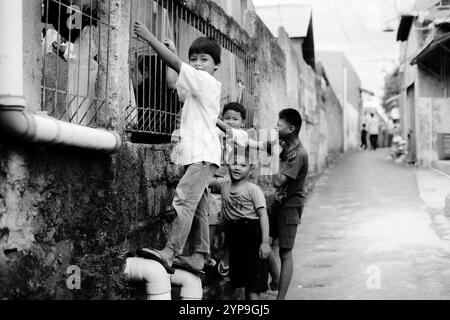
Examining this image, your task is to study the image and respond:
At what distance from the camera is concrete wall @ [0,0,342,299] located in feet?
8.09

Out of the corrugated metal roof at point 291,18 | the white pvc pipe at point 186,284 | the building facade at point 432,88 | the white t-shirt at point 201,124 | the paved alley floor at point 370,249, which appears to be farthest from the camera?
Result: the corrugated metal roof at point 291,18

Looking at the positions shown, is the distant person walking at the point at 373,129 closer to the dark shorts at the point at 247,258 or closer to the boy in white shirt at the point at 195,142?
the dark shorts at the point at 247,258

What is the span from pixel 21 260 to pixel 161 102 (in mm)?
2030

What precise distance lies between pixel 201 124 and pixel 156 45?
69 centimetres

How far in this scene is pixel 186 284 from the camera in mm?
3684

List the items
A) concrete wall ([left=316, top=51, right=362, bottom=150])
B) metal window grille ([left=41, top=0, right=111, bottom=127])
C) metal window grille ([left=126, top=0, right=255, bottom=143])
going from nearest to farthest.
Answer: metal window grille ([left=41, top=0, right=111, bottom=127])
metal window grille ([left=126, top=0, right=255, bottom=143])
concrete wall ([left=316, top=51, right=362, bottom=150])

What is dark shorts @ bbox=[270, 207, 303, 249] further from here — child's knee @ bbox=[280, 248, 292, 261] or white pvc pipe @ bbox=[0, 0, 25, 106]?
white pvc pipe @ bbox=[0, 0, 25, 106]

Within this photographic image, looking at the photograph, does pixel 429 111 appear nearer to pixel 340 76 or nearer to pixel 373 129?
pixel 373 129

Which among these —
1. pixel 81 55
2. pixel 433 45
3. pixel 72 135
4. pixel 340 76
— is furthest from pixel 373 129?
pixel 72 135

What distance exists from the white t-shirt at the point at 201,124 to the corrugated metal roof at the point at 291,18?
42.4 ft

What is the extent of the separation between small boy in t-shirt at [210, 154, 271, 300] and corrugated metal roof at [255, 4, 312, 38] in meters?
12.1

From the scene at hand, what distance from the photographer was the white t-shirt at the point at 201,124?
11.6 ft

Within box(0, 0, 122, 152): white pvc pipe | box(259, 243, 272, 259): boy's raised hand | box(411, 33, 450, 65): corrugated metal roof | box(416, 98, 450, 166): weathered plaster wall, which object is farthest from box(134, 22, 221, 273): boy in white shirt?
box(416, 98, 450, 166): weathered plaster wall

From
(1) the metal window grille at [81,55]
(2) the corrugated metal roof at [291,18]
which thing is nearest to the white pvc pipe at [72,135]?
(1) the metal window grille at [81,55]
